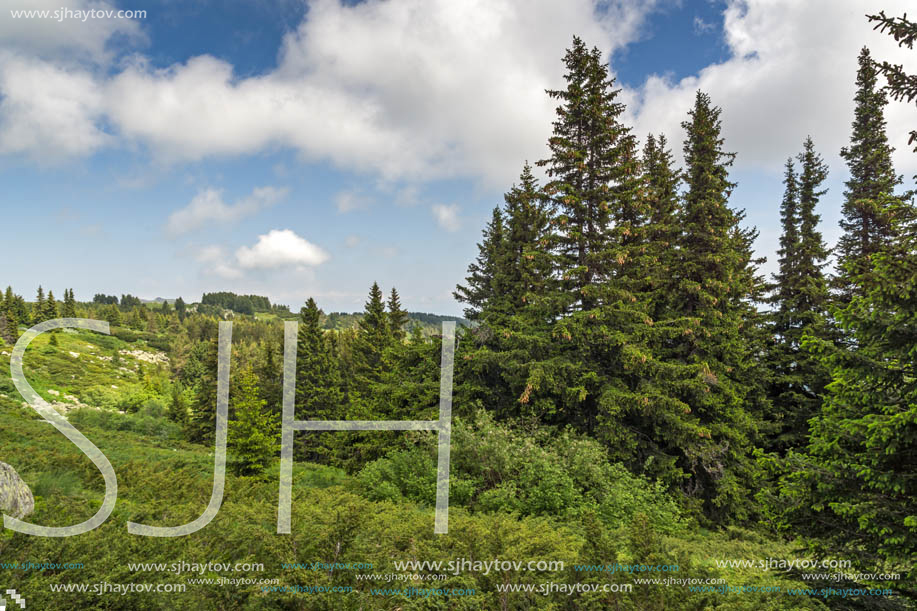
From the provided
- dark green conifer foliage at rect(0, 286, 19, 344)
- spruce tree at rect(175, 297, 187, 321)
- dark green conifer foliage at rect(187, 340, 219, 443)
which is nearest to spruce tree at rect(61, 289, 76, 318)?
dark green conifer foliage at rect(0, 286, 19, 344)

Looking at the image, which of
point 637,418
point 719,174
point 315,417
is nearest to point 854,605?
point 637,418

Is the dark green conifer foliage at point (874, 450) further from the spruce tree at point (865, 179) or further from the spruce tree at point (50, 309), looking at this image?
the spruce tree at point (50, 309)

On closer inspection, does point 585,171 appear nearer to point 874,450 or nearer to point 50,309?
point 874,450

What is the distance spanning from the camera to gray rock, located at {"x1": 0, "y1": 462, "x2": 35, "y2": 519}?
5246mm

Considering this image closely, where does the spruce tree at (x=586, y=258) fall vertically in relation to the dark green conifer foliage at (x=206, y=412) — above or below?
above

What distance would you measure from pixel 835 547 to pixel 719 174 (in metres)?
14.0

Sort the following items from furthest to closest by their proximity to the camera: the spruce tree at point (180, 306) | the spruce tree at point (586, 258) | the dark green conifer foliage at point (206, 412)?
the spruce tree at point (180, 306)
the dark green conifer foliage at point (206, 412)
the spruce tree at point (586, 258)

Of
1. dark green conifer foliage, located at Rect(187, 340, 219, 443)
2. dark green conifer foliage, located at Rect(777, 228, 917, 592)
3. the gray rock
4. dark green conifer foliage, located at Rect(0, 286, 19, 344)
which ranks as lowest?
dark green conifer foliage, located at Rect(187, 340, 219, 443)

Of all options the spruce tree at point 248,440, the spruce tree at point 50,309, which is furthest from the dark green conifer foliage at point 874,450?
the spruce tree at point 50,309

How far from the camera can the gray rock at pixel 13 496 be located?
5.25 m

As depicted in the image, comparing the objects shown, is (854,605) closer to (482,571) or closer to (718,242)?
(482,571)

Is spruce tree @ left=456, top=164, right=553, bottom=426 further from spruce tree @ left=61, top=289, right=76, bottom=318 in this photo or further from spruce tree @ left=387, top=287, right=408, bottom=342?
spruce tree @ left=61, top=289, right=76, bottom=318

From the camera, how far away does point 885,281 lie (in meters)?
4.48

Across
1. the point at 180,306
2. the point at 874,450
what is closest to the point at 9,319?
the point at 874,450
